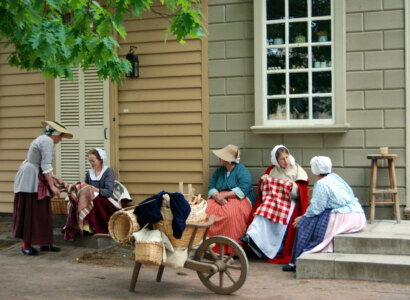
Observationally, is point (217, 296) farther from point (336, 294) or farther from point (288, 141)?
point (288, 141)

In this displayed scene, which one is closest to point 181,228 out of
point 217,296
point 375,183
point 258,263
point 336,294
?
point 217,296

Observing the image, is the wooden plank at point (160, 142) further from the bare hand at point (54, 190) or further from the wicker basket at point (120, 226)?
the wicker basket at point (120, 226)

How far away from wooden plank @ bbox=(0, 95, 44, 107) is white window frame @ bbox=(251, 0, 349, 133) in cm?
365

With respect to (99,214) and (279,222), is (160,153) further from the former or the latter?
(279,222)

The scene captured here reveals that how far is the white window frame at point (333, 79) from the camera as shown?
289 inches

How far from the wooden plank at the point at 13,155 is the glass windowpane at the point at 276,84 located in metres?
4.18

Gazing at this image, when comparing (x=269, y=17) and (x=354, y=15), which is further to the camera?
(x=269, y=17)

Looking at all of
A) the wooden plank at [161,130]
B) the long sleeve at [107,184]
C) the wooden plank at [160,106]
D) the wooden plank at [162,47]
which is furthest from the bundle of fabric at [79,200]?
the wooden plank at [162,47]

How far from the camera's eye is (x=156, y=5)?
8352 mm

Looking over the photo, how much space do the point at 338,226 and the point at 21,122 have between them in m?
5.50

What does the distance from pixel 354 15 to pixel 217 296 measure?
415 centimetres

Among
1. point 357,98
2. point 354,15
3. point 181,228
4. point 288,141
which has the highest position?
point 354,15

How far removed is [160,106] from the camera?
8.30m

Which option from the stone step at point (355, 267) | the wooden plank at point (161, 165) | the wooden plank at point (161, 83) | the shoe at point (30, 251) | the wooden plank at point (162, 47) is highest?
the wooden plank at point (162, 47)
